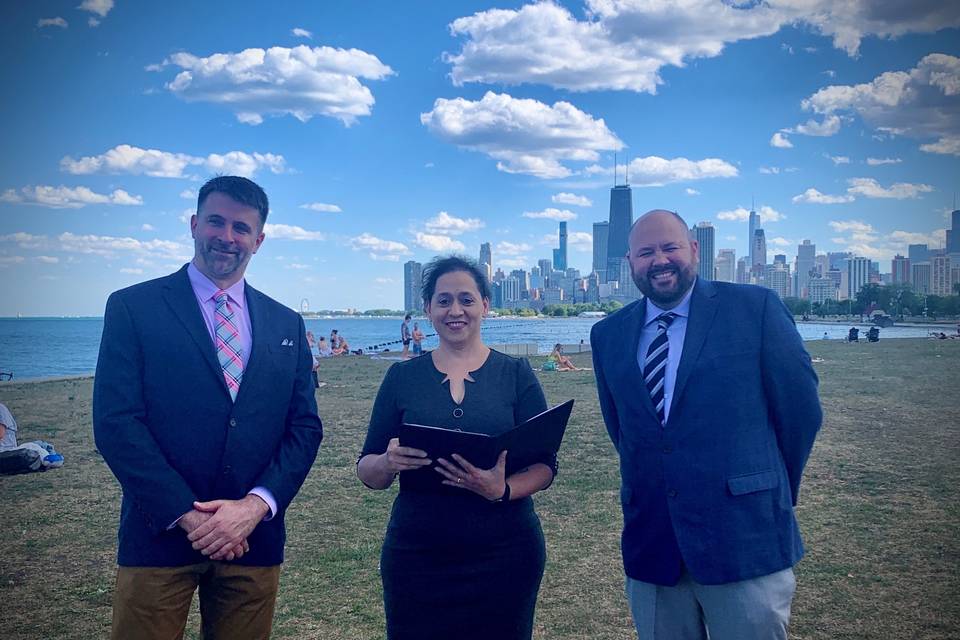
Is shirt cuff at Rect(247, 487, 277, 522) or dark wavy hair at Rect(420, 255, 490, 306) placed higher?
dark wavy hair at Rect(420, 255, 490, 306)

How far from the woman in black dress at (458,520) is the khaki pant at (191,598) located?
0.56 meters

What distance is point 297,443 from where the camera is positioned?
3.09m

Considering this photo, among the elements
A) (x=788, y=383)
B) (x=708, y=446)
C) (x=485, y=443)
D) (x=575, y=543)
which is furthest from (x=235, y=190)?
(x=575, y=543)

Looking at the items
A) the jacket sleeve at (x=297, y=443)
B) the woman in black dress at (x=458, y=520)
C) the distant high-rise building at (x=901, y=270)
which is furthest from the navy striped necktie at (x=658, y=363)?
the distant high-rise building at (x=901, y=270)

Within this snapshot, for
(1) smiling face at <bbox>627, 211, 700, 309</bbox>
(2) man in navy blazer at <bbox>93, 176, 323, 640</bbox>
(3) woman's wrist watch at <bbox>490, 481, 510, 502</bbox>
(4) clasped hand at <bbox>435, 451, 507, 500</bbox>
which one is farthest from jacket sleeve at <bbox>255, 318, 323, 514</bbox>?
(1) smiling face at <bbox>627, 211, 700, 309</bbox>

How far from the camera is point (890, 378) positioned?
18422 mm

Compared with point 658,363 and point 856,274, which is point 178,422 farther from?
point 856,274

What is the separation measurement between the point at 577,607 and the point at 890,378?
1727 centimetres

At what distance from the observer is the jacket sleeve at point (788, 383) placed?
2844mm

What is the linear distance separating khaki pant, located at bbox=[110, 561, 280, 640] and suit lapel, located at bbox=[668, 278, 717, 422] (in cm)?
191

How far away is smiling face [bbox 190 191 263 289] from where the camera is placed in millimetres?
2965

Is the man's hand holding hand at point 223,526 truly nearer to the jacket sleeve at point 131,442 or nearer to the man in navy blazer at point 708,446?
the jacket sleeve at point 131,442

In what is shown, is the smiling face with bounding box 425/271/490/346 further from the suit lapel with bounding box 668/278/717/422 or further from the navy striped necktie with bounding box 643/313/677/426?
the suit lapel with bounding box 668/278/717/422

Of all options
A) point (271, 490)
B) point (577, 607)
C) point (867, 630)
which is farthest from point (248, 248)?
point (867, 630)
